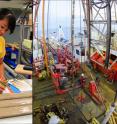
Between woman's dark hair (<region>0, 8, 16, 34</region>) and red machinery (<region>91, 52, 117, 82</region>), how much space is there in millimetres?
473

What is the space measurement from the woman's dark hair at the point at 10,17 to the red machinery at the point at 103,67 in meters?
0.47

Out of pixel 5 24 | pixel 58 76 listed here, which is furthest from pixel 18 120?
pixel 5 24

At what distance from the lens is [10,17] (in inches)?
51.6

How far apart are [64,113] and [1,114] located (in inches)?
14.0

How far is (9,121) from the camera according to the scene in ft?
4.43

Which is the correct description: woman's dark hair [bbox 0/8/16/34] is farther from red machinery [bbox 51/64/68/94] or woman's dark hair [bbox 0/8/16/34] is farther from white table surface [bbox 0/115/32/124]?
white table surface [bbox 0/115/32/124]

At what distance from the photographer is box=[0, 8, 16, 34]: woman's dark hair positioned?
1.29m

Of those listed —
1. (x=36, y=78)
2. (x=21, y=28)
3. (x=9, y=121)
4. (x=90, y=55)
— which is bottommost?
(x=9, y=121)

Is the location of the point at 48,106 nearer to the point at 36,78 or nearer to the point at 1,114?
the point at 36,78

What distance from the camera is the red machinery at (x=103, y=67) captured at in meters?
1.33

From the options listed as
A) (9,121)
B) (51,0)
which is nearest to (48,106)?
(9,121)

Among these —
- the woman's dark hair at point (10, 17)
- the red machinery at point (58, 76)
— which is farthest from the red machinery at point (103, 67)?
the woman's dark hair at point (10, 17)

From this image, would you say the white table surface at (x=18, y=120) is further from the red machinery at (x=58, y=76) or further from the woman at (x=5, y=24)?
the woman at (x=5, y=24)

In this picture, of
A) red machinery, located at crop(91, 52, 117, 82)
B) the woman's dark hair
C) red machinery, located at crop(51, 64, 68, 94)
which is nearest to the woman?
the woman's dark hair
